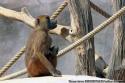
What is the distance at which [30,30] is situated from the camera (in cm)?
896

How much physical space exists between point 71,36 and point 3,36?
202 inches

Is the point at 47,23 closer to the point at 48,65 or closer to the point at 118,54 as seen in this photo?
the point at 48,65

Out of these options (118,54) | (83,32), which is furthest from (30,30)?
(118,54)

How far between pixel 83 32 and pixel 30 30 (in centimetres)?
473

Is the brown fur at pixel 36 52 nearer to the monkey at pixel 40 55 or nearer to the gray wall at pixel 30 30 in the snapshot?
the monkey at pixel 40 55

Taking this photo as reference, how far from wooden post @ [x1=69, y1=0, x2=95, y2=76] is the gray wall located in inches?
139

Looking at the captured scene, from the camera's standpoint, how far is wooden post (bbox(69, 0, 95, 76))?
426cm

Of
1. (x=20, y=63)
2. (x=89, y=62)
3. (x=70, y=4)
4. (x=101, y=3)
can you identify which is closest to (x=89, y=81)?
(x=89, y=62)

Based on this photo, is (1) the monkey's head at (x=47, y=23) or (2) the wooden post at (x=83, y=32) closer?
(1) the monkey's head at (x=47, y=23)

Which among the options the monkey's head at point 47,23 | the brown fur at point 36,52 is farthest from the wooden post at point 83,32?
the brown fur at point 36,52

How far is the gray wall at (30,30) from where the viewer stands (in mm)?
8250

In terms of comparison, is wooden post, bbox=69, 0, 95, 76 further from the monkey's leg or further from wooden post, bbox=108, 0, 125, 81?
the monkey's leg

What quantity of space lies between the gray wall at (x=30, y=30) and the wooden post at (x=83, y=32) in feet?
11.5

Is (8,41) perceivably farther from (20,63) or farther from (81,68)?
(81,68)
